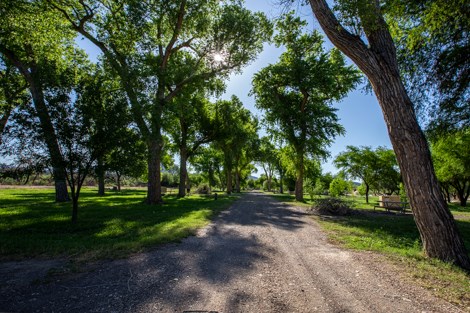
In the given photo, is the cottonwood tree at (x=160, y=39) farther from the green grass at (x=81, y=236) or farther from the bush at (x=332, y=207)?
the bush at (x=332, y=207)

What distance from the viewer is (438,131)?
9852 millimetres

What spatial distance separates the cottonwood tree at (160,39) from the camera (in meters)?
15.0

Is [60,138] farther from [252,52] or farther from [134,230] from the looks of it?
[252,52]

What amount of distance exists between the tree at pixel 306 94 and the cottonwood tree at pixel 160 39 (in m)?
4.10

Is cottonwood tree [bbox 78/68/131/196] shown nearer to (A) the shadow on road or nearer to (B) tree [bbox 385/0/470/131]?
(A) the shadow on road

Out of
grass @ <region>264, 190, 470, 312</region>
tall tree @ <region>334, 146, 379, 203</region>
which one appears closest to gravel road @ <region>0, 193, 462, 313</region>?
grass @ <region>264, 190, 470, 312</region>

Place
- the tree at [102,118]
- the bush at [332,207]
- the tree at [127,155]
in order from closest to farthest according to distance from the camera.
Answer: the tree at [102,118] → the tree at [127,155] → the bush at [332,207]

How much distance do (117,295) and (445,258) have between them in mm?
6895

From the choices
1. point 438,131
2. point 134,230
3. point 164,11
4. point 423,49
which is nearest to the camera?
point 134,230

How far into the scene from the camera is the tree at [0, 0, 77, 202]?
776cm

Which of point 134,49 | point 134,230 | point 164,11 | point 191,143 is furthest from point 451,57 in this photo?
point 191,143

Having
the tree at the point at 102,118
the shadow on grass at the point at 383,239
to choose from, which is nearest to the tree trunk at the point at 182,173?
the tree at the point at 102,118

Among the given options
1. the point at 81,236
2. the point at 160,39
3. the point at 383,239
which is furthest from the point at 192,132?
the point at 383,239

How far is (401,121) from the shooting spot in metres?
5.52
